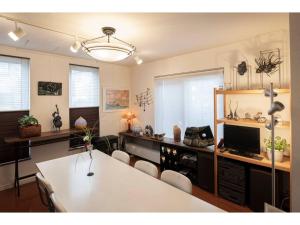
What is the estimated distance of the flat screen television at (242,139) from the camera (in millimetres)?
2344

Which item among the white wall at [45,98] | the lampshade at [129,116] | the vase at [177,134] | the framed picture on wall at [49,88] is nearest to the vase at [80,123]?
the white wall at [45,98]

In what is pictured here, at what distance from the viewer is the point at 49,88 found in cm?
331

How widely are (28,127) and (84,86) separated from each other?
55.4 inches

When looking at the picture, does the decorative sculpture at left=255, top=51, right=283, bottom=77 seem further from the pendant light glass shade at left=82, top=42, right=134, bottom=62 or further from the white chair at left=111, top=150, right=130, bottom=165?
the white chair at left=111, top=150, right=130, bottom=165

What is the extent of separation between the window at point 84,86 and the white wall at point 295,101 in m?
3.53

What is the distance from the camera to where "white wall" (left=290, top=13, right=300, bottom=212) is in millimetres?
1374

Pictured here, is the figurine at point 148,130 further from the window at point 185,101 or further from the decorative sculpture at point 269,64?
the decorative sculpture at point 269,64

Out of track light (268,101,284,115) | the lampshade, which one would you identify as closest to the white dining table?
track light (268,101,284,115)

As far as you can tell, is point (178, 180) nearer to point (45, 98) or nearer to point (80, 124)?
point (80, 124)

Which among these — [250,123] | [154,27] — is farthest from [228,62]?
[154,27]

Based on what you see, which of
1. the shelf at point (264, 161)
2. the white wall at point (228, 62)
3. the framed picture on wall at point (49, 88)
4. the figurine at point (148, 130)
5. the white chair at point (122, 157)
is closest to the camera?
the shelf at point (264, 161)

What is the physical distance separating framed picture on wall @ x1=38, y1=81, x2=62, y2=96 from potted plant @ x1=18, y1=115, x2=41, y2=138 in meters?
0.56

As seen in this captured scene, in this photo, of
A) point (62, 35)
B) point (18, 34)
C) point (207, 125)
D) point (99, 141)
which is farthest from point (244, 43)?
point (99, 141)
